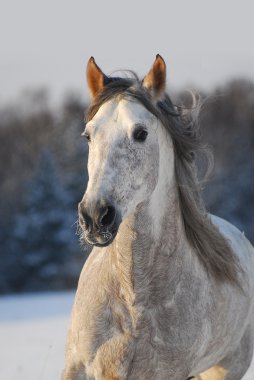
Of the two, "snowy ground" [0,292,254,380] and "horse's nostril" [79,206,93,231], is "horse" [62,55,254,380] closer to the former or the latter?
"horse's nostril" [79,206,93,231]

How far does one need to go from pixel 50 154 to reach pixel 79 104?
5367 mm

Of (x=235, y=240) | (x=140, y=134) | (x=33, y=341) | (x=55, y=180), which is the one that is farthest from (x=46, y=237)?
(x=140, y=134)

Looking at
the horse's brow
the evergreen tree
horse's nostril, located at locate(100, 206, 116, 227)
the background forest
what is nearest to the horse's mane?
the horse's brow

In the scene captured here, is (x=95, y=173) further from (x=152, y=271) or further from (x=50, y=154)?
(x=50, y=154)

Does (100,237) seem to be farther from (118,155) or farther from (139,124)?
(139,124)

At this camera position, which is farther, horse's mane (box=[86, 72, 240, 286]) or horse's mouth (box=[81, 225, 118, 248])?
horse's mane (box=[86, 72, 240, 286])

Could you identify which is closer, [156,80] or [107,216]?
[107,216]

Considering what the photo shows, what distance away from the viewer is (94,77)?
15.2 feet

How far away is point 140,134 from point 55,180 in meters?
24.5

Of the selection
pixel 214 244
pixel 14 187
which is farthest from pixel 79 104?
pixel 214 244

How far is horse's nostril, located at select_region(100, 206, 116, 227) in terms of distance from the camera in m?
3.87

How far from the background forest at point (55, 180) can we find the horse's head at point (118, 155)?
62.8ft

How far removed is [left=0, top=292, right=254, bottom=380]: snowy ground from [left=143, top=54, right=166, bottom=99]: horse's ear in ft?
9.54

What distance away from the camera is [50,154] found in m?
29.6
